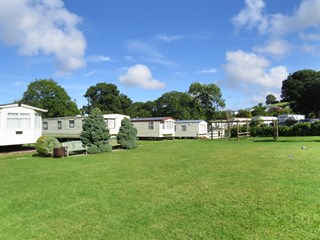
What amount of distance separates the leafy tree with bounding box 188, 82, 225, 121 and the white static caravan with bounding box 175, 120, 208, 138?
83.1ft

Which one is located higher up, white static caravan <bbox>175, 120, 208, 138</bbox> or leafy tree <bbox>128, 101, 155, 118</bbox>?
leafy tree <bbox>128, 101, 155, 118</bbox>

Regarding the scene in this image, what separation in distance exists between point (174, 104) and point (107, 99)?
47.0ft

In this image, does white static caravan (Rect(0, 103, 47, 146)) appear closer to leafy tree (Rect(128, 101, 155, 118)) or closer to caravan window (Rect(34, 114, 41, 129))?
caravan window (Rect(34, 114, 41, 129))

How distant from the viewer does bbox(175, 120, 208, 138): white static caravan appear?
36625 millimetres

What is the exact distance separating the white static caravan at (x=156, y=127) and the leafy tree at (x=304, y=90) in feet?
91.6

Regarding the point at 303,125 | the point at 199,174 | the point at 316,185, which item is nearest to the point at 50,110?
the point at 303,125

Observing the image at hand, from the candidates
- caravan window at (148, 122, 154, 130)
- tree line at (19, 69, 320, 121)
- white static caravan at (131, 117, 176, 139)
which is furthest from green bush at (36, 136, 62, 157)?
tree line at (19, 69, 320, 121)

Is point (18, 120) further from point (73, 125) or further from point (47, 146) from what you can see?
point (73, 125)

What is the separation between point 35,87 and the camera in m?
53.3

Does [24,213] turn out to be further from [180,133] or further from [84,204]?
[180,133]

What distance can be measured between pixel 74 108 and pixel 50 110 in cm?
469

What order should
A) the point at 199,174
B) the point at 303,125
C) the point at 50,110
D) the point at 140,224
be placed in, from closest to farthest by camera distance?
the point at 140,224 → the point at 199,174 → the point at 303,125 → the point at 50,110

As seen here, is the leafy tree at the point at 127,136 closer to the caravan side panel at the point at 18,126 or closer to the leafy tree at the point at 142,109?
the caravan side panel at the point at 18,126

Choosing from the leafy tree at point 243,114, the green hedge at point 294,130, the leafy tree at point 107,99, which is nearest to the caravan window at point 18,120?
the green hedge at point 294,130
